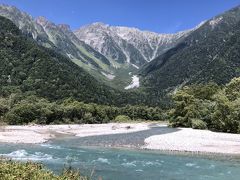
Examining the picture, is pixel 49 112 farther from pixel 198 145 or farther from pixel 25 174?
pixel 25 174

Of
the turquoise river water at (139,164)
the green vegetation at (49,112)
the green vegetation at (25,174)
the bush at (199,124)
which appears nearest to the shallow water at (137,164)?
the turquoise river water at (139,164)

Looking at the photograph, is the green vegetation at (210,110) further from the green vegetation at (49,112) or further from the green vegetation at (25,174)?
the green vegetation at (25,174)

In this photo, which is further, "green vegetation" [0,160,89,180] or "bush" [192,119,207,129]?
"bush" [192,119,207,129]

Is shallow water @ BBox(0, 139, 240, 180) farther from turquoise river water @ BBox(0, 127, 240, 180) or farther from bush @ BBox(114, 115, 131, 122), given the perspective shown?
bush @ BBox(114, 115, 131, 122)

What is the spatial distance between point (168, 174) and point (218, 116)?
58.8m

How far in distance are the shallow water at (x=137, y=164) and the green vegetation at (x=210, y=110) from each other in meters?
39.1

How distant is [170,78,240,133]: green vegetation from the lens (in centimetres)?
9006

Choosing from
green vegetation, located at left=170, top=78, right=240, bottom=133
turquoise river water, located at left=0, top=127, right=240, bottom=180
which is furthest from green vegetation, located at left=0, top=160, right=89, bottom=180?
green vegetation, located at left=170, top=78, right=240, bottom=133

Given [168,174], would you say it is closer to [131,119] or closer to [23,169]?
[23,169]

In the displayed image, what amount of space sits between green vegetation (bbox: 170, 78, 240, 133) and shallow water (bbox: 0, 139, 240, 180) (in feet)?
128

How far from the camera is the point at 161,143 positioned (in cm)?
6781

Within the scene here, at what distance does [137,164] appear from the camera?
44.9 meters

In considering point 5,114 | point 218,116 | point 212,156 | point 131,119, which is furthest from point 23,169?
point 131,119

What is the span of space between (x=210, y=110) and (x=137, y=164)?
64980 millimetres
